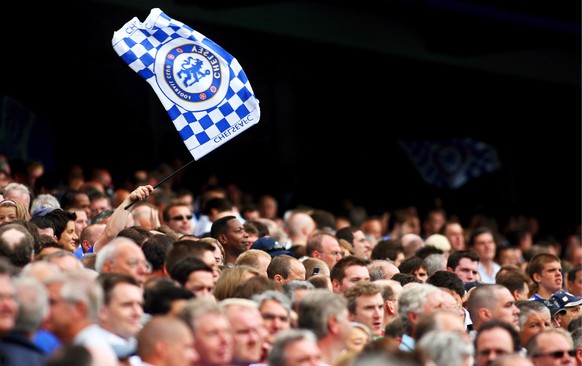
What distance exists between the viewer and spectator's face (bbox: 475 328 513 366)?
730cm

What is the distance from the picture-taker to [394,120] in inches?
855

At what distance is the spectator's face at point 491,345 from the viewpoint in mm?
7305

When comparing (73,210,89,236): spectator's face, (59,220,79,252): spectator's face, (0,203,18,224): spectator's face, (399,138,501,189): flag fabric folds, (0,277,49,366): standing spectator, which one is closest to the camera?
(0,277,49,366): standing spectator

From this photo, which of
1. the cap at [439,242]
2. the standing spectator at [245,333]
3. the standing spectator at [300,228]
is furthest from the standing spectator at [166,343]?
the cap at [439,242]

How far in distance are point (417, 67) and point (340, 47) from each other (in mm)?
1957

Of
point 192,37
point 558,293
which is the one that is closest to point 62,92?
point 192,37

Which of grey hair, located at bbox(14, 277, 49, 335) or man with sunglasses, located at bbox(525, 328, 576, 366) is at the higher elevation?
grey hair, located at bbox(14, 277, 49, 335)

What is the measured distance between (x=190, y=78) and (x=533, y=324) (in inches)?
120

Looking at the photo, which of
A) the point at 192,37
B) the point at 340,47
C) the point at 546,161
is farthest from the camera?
the point at 546,161

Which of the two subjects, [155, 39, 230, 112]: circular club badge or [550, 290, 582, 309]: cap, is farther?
[550, 290, 582, 309]: cap

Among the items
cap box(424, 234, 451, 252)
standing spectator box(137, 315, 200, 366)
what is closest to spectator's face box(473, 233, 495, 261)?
cap box(424, 234, 451, 252)

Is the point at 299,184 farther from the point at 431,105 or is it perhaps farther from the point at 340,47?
the point at 431,105

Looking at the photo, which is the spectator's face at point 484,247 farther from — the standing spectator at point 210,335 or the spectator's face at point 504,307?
the standing spectator at point 210,335

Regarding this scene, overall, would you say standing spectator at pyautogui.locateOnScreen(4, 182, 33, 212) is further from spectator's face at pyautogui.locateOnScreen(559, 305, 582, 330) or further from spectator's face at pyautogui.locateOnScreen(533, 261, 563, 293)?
spectator's face at pyautogui.locateOnScreen(533, 261, 563, 293)
